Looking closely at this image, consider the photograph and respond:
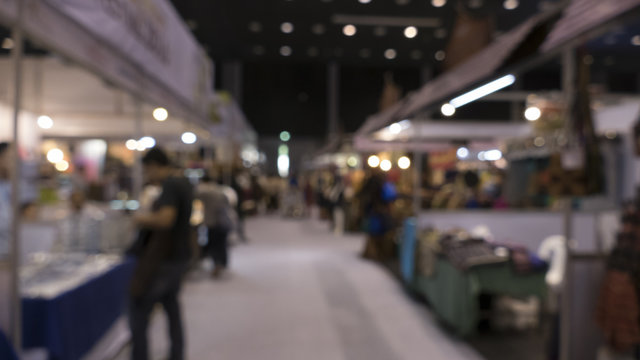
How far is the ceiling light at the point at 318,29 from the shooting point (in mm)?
13352

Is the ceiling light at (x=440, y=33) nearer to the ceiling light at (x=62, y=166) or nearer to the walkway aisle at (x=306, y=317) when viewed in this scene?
the walkway aisle at (x=306, y=317)

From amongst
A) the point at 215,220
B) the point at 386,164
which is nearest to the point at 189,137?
the point at 215,220

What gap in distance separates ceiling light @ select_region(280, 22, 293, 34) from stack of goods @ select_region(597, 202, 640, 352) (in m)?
11.6

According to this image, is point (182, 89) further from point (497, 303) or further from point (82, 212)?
point (497, 303)

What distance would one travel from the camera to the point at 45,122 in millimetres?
7836

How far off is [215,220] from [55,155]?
2.88m

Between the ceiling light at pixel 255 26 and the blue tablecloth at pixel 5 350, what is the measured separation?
39.6ft

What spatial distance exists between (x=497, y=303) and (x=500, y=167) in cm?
618

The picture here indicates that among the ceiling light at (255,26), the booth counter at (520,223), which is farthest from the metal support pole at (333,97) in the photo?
the booth counter at (520,223)

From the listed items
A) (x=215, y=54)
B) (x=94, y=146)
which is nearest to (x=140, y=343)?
(x=94, y=146)

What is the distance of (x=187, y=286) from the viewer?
6406 millimetres

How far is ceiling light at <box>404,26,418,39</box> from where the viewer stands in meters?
13.5

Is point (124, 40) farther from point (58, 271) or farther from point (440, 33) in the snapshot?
point (440, 33)

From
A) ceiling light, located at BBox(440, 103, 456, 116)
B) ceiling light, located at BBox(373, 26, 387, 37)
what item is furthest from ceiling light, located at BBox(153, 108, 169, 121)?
ceiling light, located at BBox(373, 26, 387, 37)
